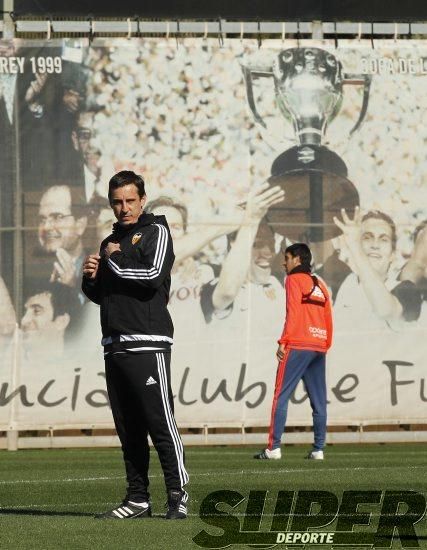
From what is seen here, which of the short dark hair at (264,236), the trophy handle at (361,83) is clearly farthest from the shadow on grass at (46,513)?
the trophy handle at (361,83)

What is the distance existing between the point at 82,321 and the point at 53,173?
5.06 ft

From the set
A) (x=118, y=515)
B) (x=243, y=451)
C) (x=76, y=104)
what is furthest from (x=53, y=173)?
(x=118, y=515)

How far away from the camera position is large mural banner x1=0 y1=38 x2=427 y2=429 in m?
16.4

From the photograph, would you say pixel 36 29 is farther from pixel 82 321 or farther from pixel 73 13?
pixel 82 321

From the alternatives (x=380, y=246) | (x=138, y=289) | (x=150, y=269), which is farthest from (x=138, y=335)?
(x=380, y=246)

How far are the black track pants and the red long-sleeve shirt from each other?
5829 millimetres

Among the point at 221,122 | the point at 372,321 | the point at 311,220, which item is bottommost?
the point at 372,321

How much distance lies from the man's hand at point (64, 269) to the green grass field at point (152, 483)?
68.4 inches

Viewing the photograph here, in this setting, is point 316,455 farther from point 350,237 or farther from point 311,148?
point 311,148

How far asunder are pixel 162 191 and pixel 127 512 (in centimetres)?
842

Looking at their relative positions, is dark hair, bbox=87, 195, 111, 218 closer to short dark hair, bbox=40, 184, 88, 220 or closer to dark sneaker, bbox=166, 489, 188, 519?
short dark hair, bbox=40, 184, 88, 220

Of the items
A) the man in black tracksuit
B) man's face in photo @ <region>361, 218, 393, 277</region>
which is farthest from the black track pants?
man's face in photo @ <region>361, 218, 393, 277</region>

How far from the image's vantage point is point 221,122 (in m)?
16.7

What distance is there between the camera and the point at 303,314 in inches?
559
